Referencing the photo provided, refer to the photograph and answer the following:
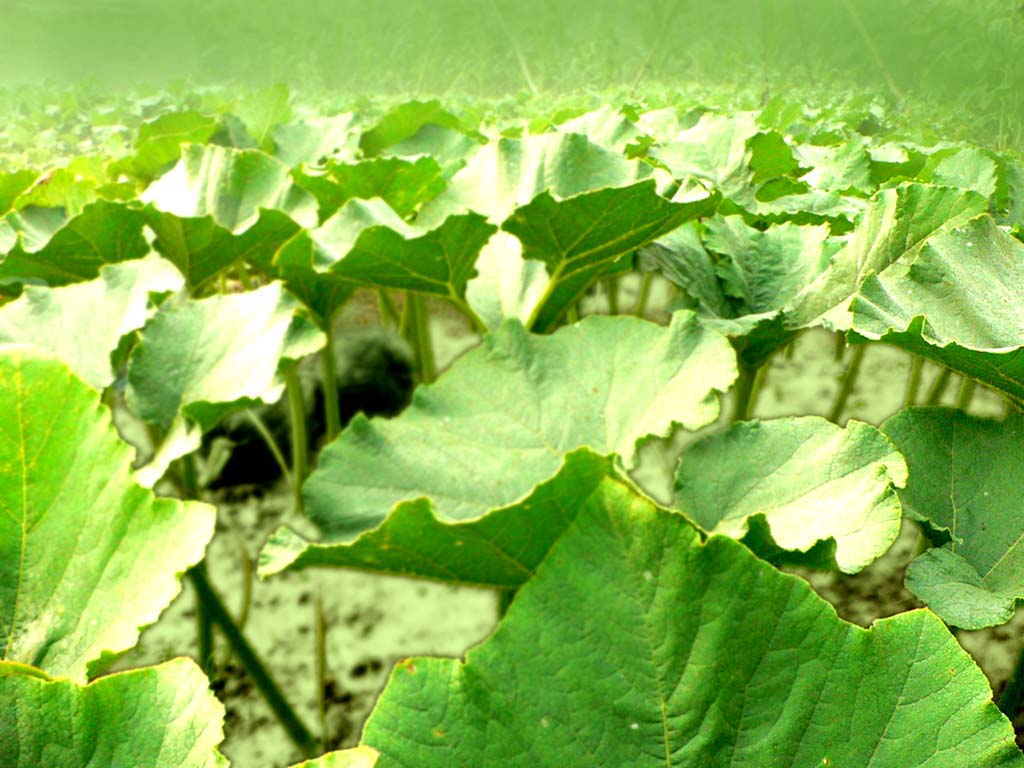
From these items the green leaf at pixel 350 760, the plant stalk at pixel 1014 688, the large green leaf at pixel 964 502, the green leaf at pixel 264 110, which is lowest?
the green leaf at pixel 264 110

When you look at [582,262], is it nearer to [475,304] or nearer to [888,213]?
[475,304]

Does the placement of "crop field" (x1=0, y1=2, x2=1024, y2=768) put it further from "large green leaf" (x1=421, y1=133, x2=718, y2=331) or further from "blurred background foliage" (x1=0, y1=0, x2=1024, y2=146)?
"blurred background foliage" (x1=0, y1=0, x2=1024, y2=146)

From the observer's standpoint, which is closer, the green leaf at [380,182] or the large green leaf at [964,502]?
the large green leaf at [964,502]

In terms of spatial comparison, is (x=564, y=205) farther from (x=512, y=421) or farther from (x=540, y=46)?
(x=540, y=46)

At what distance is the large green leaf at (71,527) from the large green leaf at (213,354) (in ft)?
0.82

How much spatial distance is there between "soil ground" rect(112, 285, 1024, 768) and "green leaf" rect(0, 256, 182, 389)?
1.39 ft

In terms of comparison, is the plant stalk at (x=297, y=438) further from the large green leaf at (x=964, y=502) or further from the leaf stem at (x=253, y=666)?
the large green leaf at (x=964, y=502)

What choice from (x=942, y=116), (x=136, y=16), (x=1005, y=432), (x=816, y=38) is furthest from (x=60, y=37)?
(x=1005, y=432)

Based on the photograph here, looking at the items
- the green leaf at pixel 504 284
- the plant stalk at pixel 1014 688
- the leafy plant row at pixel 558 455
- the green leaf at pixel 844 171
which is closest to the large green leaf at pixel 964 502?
the leafy plant row at pixel 558 455

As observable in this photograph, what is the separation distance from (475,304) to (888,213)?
53cm

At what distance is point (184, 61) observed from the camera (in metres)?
10.5

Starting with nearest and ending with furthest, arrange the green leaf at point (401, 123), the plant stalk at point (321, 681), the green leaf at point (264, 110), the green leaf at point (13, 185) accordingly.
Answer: the plant stalk at point (321, 681)
the green leaf at point (13, 185)
the green leaf at point (401, 123)
the green leaf at point (264, 110)

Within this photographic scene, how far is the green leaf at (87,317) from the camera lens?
3.19 feet

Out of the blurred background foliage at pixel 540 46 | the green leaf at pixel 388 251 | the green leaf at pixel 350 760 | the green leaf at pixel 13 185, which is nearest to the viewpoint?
the green leaf at pixel 350 760
